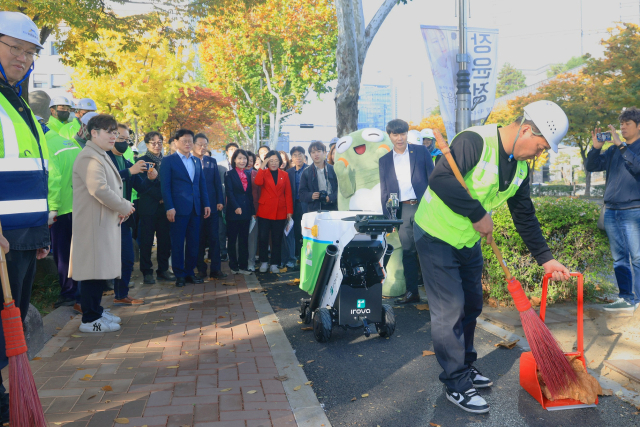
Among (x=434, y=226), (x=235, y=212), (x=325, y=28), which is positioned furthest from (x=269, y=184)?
(x=325, y=28)

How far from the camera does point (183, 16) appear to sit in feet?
36.3

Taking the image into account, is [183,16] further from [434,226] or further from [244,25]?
[244,25]

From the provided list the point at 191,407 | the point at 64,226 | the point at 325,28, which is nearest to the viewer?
the point at 191,407

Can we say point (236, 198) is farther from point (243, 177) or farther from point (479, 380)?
point (479, 380)

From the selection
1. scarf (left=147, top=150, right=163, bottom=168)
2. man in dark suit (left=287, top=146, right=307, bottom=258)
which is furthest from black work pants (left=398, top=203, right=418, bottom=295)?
scarf (left=147, top=150, right=163, bottom=168)

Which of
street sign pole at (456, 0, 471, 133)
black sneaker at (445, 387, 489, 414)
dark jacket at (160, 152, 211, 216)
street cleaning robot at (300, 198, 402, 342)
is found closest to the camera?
black sneaker at (445, 387, 489, 414)

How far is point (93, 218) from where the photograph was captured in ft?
17.6

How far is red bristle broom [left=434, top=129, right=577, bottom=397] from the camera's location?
3.48m

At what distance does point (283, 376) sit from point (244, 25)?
77.0 feet

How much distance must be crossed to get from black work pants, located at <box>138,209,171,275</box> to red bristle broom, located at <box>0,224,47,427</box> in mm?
5255

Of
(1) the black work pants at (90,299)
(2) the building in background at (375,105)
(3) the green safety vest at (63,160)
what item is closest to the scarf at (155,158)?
(3) the green safety vest at (63,160)

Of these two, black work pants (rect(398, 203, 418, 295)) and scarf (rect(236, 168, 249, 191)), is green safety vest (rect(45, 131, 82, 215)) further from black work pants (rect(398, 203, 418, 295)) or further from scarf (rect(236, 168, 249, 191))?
black work pants (rect(398, 203, 418, 295))

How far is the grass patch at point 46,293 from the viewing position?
21.0 ft

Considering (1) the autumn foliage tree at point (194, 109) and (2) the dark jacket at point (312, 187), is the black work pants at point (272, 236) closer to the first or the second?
(2) the dark jacket at point (312, 187)
